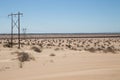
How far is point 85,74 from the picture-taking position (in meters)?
13.1

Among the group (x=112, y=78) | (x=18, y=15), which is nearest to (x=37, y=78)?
(x=112, y=78)

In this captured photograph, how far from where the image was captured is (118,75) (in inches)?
493

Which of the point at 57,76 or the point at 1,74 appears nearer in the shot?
the point at 57,76

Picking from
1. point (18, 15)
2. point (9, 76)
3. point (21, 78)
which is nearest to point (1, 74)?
point (9, 76)

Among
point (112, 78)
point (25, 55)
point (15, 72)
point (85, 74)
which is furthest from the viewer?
point (25, 55)

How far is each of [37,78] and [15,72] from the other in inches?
101

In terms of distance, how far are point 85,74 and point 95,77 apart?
2.84 feet

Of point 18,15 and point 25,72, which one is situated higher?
point 18,15

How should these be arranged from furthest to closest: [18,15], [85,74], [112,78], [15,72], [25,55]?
[18,15] < [25,55] < [15,72] < [85,74] < [112,78]

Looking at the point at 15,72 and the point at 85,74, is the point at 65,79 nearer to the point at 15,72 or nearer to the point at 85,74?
the point at 85,74

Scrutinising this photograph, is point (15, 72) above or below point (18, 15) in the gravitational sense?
below

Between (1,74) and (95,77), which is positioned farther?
(1,74)

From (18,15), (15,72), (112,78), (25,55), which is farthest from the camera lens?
(18,15)

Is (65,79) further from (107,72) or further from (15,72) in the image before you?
(15,72)
